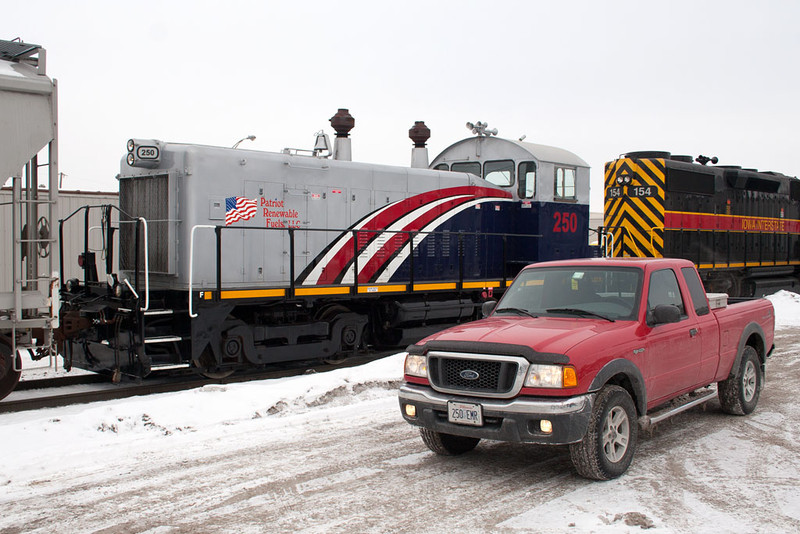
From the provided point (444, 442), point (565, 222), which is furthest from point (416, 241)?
point (444, 442)

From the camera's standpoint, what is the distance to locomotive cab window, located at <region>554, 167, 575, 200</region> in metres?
13.6

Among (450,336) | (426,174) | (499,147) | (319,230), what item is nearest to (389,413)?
(450,336)

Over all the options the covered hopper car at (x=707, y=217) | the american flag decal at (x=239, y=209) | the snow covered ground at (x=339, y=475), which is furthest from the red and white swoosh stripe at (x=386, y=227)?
the covered hopper car at (x=707, y=217)

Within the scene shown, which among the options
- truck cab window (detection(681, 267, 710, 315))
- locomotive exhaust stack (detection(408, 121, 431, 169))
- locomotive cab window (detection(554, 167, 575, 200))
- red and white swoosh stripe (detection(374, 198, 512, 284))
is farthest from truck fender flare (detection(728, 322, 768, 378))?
locomotive exhaust stack (detection(408, 121, 431, 169))

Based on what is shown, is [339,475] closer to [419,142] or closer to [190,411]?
[190,411]

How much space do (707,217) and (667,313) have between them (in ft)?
45.9

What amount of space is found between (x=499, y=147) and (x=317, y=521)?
1016 centimetres

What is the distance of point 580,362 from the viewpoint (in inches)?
207

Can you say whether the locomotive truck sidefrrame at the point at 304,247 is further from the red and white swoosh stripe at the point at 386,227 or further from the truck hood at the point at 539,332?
the truck hood at the point at 539,332

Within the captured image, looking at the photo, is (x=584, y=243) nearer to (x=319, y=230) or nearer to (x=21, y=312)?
(x=319, y=230)

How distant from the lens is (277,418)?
746 cm

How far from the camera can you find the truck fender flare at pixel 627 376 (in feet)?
17.6

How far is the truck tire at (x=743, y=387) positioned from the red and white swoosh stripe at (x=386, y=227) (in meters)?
5.85

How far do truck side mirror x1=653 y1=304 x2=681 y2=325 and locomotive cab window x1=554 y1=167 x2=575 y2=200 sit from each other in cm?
782
